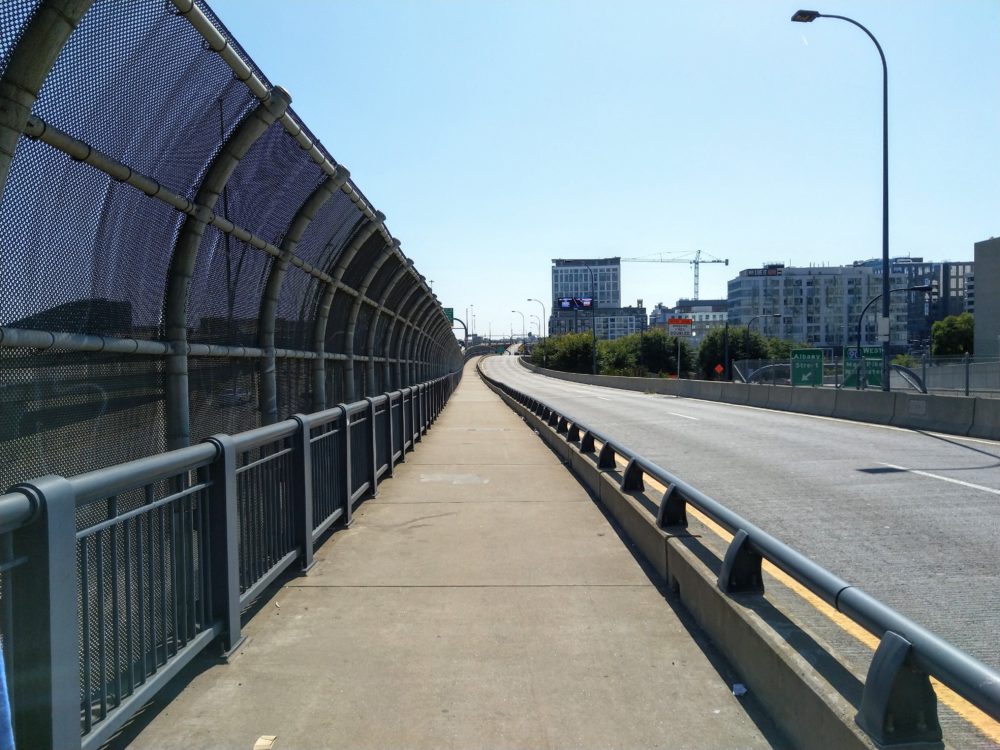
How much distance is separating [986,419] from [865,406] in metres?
4.82

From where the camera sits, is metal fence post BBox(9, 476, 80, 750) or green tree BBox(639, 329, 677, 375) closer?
metal fence post BBox(9, 476, 80, 750)

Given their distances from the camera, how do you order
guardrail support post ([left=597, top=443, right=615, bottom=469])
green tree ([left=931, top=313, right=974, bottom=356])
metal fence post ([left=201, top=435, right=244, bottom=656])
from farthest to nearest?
green tree ([left=931, top=313, right=974, bottom=356])
guardrail support post ([left=597, top=443, right=615, bottom=469])
metal fence post ([left=201, top=435, right=244, bottom=656])

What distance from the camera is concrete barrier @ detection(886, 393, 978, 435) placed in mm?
17172

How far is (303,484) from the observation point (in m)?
6.08

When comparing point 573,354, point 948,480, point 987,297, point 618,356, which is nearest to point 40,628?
point 948,480

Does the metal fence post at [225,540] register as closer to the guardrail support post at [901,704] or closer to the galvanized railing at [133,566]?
the galvanized railing at [133,566]

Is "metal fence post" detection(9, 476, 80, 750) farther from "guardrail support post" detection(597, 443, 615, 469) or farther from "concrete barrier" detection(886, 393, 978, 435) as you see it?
"concrete barrier" detection(886, 393, 978, 435)

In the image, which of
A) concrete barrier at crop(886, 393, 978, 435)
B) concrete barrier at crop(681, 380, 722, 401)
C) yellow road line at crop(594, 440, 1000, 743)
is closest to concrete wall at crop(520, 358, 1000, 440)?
concrete barrier at crop(886, 393, 978, 435)

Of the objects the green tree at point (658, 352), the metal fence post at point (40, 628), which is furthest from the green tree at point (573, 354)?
the metal fence post at point (40, 628)

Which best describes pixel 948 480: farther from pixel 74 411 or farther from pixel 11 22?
pixel 11 22

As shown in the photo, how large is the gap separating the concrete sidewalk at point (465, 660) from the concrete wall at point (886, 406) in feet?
39.8

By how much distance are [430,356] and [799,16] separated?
14.9m

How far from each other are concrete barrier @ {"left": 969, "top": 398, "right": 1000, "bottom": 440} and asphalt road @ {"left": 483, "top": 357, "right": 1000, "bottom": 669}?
0.59 m

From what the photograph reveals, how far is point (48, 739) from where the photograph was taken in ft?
9.20
